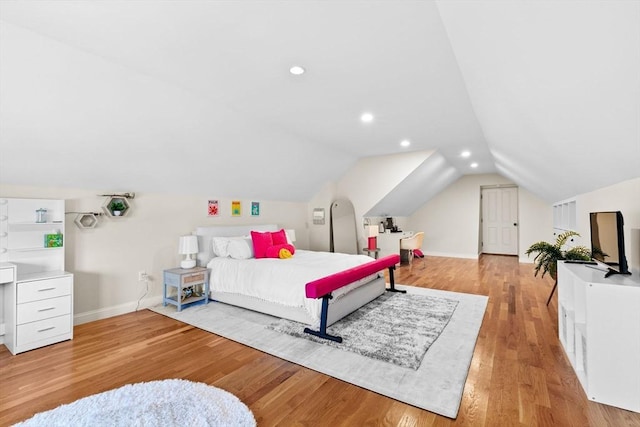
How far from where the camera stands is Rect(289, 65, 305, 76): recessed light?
2.40 metres

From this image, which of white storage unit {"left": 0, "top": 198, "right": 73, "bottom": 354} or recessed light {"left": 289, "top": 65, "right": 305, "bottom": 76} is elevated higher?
recessed light {"left": 289, "top": 65, "right": 305, "bottom": 76}

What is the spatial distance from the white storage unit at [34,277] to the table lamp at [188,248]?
1.19m

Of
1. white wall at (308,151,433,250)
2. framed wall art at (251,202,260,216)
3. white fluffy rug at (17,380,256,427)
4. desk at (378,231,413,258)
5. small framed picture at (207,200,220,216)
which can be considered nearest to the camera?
white fluffy rug at (17,380,256,427)

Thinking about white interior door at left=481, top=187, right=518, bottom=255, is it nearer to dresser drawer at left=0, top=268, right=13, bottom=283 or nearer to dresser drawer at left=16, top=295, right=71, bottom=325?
dresser drawer at left=16, top=295, right=71, bottom=325

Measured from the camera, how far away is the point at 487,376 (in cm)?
220

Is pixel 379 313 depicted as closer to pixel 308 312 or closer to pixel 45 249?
pixel 308 312

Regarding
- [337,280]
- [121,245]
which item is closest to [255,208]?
[121,245]

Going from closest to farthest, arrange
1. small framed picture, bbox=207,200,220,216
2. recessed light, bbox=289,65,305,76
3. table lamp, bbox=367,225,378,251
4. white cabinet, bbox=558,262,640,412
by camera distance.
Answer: white cabinet, bbox=558,262,640,412
recessed light, bbox=289,65,305,76
small framed picture, bbox=207,200,220,216
table lamp, bbox=367,225,378,251

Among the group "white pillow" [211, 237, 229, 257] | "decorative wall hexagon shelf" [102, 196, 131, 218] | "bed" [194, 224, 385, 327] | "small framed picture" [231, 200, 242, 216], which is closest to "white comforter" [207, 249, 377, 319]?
"bed" [194, 224, 385, 327]

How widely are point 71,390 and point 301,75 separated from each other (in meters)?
2.89

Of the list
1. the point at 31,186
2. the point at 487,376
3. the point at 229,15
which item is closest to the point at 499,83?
the point at 229,15

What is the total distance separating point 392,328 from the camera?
3.02 metres

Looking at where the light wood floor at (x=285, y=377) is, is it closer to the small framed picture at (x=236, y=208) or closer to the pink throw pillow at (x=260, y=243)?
the pink throw pillow at (x=260, y=243)

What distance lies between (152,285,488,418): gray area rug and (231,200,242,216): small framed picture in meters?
1.73
